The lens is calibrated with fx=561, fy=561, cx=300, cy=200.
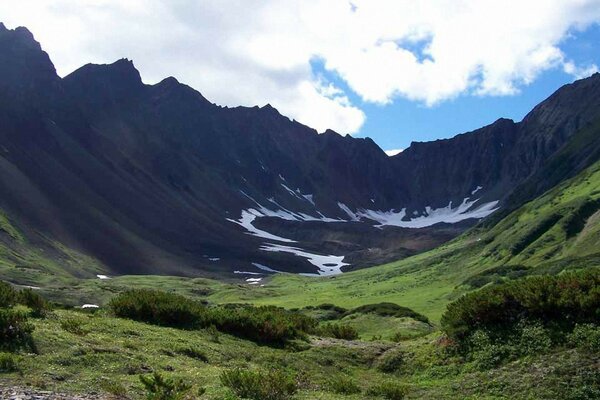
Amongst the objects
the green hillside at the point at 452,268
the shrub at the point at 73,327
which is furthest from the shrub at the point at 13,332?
the green hillside at the point at 452,268

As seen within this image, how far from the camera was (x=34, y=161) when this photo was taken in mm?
196625

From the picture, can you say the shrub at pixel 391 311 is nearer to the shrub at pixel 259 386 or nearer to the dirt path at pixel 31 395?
the shrub at pixel 259 386

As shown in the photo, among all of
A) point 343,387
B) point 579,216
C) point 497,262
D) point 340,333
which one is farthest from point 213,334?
point 579,216

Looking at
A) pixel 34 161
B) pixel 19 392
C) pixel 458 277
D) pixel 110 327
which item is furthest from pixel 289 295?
pixel 34 161

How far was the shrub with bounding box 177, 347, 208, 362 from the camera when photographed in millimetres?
22263

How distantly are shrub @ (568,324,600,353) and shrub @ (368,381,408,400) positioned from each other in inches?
237

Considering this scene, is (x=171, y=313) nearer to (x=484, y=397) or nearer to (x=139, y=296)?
(x=139, y=296)

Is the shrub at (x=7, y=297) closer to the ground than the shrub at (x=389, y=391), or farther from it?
farther from it

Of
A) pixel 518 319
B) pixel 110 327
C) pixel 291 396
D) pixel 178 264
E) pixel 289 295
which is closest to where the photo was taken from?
pixel 291 396

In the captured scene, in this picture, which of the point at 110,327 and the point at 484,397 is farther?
the point at 110,327

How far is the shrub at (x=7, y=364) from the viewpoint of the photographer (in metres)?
16.0

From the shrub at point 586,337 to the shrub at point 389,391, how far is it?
6.02 meters

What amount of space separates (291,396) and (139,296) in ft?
50.0

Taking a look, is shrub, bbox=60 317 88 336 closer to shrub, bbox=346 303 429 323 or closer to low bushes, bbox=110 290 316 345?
low bushes, bbox=110 290 316 345
